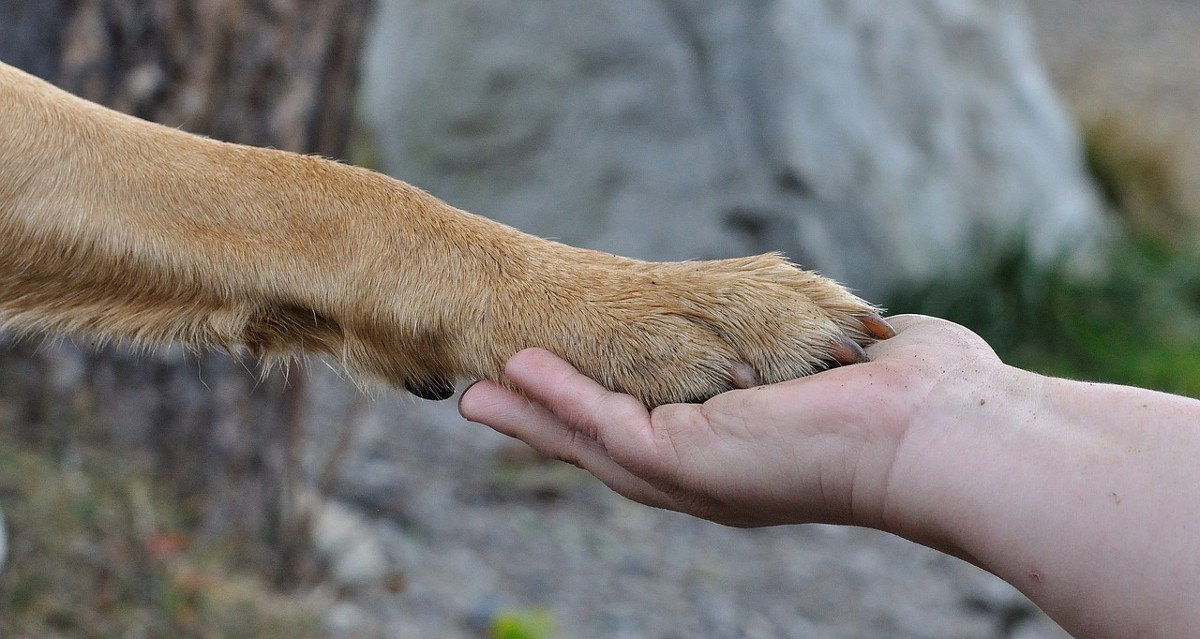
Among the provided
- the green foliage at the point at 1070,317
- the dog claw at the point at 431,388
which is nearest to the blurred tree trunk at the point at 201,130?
the dog claw at the point at 431,388

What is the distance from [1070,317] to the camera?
7449 mm

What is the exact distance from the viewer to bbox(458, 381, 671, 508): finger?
1.87 m

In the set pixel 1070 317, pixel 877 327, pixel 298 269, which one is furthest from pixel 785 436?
pixel 1070 317

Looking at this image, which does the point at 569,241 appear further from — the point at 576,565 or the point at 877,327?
the point at 877,327

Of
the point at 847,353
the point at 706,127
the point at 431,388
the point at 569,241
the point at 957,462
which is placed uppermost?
the point at 706,127

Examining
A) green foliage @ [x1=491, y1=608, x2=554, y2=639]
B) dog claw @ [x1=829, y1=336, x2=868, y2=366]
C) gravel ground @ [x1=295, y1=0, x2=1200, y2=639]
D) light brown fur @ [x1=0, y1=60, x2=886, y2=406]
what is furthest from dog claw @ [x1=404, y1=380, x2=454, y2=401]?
gravel ground @ [x1=295, y1=0, x2=1200, y2=639]

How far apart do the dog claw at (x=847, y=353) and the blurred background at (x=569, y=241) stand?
1800 millimetres

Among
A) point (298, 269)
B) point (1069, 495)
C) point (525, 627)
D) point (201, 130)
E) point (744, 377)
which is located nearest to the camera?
point (1069, 495)

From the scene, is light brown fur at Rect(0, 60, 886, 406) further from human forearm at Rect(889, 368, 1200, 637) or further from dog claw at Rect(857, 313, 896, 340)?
human forearm at Rect(889, 368, 1200, 637)

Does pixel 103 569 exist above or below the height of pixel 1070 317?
below

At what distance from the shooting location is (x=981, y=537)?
1.57 metres

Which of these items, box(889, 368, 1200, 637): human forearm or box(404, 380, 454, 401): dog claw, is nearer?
box(889, 368, 1200, 637): human forearm

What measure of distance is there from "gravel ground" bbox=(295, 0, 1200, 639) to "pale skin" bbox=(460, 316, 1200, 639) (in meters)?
2.15

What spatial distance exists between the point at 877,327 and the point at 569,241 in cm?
482
